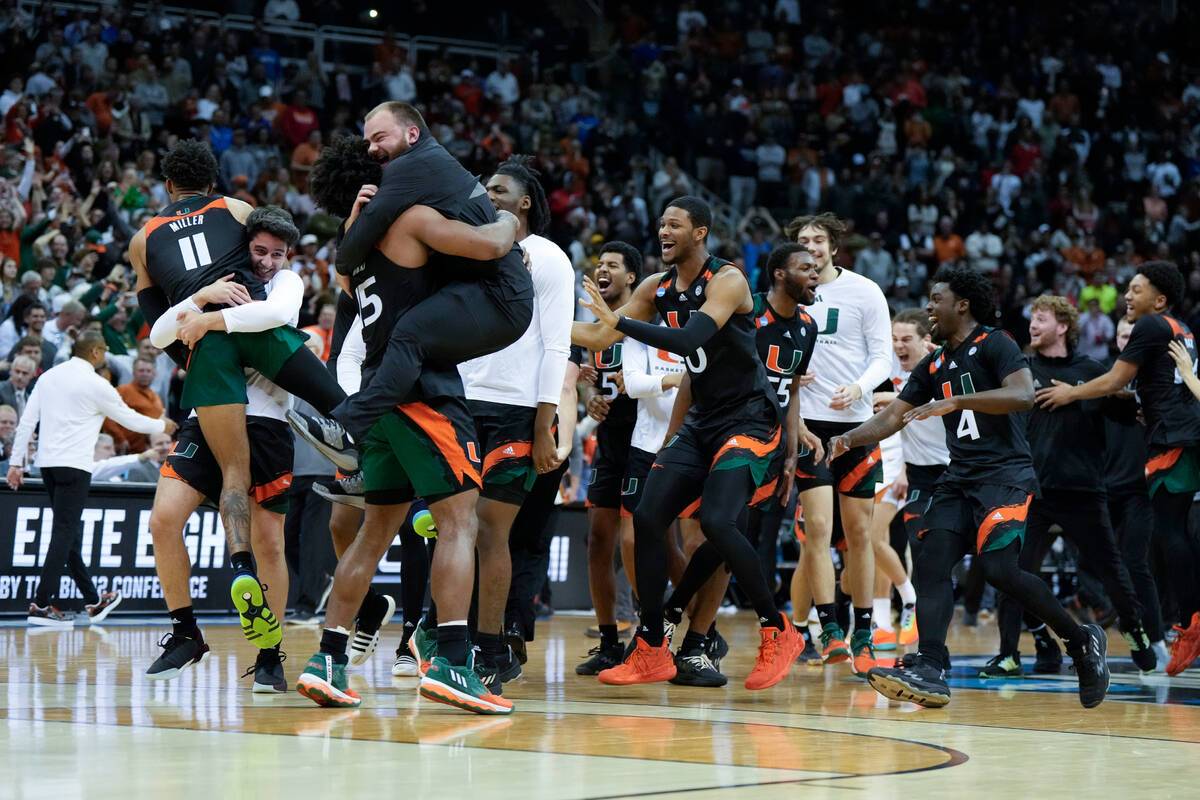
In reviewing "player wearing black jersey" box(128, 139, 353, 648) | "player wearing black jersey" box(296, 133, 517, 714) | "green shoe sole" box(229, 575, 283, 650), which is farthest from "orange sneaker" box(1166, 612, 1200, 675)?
"green shoe sole" box(229, 575, 283, 650)

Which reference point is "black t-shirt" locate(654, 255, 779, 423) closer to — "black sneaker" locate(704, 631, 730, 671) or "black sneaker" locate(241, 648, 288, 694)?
"black sneaker" locate(704, 631, 730, 671)

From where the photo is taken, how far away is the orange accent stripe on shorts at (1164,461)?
8.56 metres

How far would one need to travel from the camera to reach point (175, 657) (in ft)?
20.3

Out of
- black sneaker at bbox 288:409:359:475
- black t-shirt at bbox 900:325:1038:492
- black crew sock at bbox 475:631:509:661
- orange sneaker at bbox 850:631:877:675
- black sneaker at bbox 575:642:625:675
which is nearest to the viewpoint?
black sneaker at bbox 288:409:359:475

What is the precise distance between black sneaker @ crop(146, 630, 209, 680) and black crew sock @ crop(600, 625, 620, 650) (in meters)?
2.36

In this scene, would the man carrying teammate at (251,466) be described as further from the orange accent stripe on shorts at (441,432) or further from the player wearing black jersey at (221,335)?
the orange accent stripe on shorts at (441,432)

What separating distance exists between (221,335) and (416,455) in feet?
4.18

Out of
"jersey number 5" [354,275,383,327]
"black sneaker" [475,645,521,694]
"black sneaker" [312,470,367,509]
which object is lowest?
"black sneaker" [475,645,521,694]

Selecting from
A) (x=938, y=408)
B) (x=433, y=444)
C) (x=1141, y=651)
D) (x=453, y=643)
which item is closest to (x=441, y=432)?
(x=433, y=444)

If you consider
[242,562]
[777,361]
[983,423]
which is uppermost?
[777,361]

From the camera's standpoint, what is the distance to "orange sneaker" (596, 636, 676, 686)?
6914 mm

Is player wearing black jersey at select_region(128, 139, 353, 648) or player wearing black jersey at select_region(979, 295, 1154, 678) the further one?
player wearing black jersey at select_region(979, 295, 1154, 678)

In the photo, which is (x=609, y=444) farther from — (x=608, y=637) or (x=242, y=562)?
(x=242, y=562)

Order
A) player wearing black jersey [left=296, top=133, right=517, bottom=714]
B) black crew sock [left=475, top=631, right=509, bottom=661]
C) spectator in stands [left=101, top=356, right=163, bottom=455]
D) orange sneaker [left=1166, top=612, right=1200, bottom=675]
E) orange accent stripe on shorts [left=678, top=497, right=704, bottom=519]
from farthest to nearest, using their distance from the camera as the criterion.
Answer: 1. spectator in stands [left=101, top=356, right=163, bottom=455]
2. orange sneaker [left=1166, top=612, right=1200, bottom=675]
3. orange accent stripe on shorts [left=678, top=497, right=704, bottom=519]
4. black crew sock [left=475, top=631, right=509, bottom=661]
5. player wearing black jersey [left=296, top=133, right=517, bottom=714]
